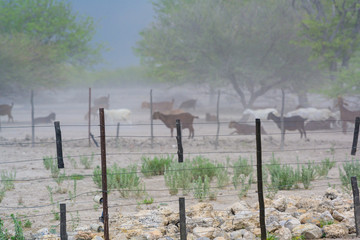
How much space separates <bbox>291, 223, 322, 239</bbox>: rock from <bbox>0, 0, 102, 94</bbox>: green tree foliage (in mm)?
27313

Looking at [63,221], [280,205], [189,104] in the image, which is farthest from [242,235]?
[189,104]

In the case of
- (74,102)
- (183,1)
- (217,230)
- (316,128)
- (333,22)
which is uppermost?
(183,1)

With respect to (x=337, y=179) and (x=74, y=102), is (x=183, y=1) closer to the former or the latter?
(x=74, y=102)

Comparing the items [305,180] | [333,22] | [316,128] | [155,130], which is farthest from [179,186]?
[333,22]

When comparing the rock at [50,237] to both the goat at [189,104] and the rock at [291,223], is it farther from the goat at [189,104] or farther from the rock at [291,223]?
the goat at [189,104]

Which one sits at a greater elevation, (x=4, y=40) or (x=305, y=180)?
(x=4, y=40)

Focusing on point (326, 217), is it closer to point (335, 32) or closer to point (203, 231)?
point (203, 231)

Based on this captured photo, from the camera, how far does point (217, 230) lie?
19.8 ft

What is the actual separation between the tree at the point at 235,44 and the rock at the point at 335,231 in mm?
25127

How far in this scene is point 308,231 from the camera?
236 inches

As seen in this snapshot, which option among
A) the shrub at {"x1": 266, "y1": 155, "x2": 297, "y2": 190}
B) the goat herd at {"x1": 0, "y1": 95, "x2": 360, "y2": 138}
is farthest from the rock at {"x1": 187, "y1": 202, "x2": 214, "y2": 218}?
the goat herd at {"x1": 0, "y1": 95, "x2": 360, "y2": 138}

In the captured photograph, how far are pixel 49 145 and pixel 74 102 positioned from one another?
95.2ft

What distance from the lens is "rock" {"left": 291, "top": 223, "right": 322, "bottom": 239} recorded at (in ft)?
19.6

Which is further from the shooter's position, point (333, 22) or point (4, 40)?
point (4, 40)
